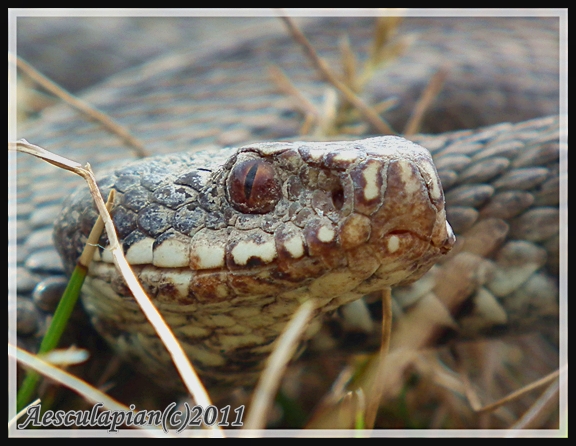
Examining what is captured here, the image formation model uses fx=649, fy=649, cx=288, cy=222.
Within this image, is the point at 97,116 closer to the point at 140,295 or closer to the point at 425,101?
the point at 140,295

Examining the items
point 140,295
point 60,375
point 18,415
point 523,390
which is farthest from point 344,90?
point 18,415

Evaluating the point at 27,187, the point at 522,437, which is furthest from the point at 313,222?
the point at 27,187

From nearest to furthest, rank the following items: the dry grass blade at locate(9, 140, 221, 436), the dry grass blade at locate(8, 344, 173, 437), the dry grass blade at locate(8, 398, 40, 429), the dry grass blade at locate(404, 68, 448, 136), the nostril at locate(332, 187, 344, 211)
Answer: the dry grass blade at locate(9, 140, 221, 436) < the nostril at locate(332, 187, 344, 211) < the dry grass blade at locate(8, 344, 173, 437) < the dry grass blade at locate(8, 398, 40, 429) < the dry grass blade at locate(404, 68, 448, 136)

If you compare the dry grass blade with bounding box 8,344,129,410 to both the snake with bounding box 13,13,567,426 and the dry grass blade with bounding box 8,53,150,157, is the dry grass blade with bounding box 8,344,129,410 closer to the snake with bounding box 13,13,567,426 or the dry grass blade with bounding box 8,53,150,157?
the snake with bounding box 13,13,567,426

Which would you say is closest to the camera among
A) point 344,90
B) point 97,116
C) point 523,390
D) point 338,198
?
point 338,198

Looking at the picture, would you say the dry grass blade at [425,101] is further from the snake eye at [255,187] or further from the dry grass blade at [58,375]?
the dry grass blade at [58,375]

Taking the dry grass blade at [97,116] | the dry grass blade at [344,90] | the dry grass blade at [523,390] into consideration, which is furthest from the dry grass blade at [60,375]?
the dry grass blade at [344,90]

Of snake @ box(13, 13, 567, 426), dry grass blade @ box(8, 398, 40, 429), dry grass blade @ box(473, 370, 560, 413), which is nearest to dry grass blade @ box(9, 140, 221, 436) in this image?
snake @ box(13, 13, 567, 426)
